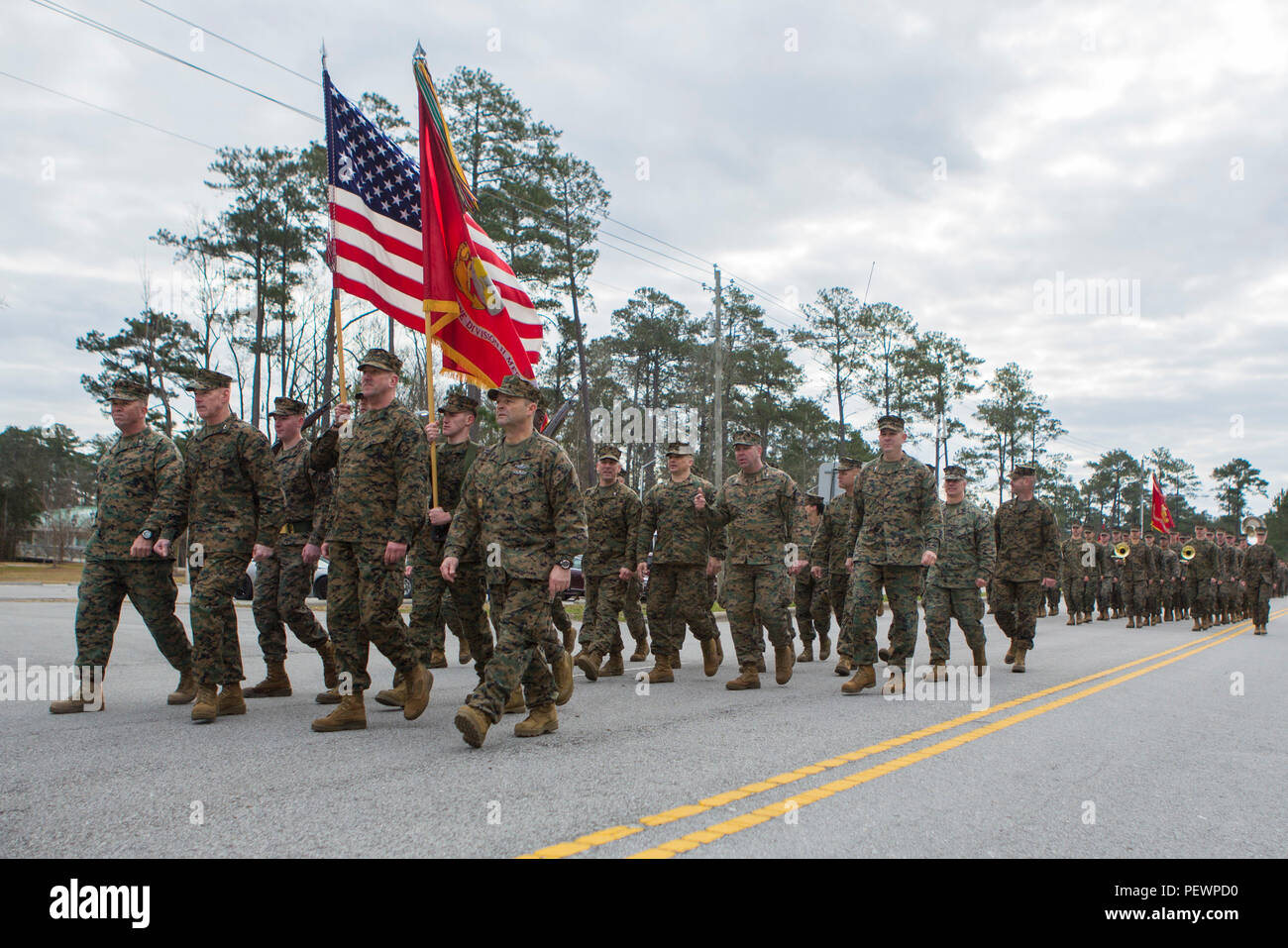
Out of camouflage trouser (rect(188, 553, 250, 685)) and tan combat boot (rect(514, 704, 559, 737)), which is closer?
tan combat boot (rect(514, 704, 559, 737))

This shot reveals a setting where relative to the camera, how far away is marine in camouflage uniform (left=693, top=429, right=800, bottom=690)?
8.30 m

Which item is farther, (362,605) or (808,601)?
(808,601)

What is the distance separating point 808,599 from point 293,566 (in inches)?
253

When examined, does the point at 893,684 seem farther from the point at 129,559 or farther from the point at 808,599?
the point at 129,559

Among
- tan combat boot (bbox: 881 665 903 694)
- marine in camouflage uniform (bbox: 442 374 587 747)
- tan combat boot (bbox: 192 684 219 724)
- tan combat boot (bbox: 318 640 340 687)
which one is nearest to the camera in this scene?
marine in camouflage uniform (bbox: 442 374 587 747)

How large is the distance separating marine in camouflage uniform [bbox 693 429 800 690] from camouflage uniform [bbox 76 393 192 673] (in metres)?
4.25

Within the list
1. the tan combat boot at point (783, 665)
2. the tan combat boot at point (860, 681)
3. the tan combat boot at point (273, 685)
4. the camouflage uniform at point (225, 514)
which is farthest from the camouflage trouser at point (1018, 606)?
the camouflage uniform at point (225, 514)

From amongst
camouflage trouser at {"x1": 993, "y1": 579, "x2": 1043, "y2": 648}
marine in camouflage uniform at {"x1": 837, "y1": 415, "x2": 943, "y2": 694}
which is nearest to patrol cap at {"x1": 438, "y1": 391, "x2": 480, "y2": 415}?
marine in camouflage uniform at {"x1": 837, "y1": 415, "x2": 943, "y2": 694}

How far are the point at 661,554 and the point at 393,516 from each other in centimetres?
321

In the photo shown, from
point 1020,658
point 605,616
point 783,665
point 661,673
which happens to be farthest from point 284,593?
point 1020,658

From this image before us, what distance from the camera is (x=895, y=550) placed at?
813cm

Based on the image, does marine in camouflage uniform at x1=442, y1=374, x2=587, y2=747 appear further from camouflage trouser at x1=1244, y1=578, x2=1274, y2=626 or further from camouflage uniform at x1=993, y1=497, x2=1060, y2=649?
camouflage trouser at x1=1244, y1=578, x2=1274, y2=626

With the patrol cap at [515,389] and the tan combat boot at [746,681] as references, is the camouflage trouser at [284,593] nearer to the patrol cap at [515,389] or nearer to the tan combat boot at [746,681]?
the patrol cap at [515,389]

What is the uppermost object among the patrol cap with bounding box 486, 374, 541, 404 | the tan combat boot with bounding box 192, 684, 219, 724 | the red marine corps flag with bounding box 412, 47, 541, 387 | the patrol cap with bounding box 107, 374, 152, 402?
the red marine corps flag with bounding box 412, 47, 541, 387
